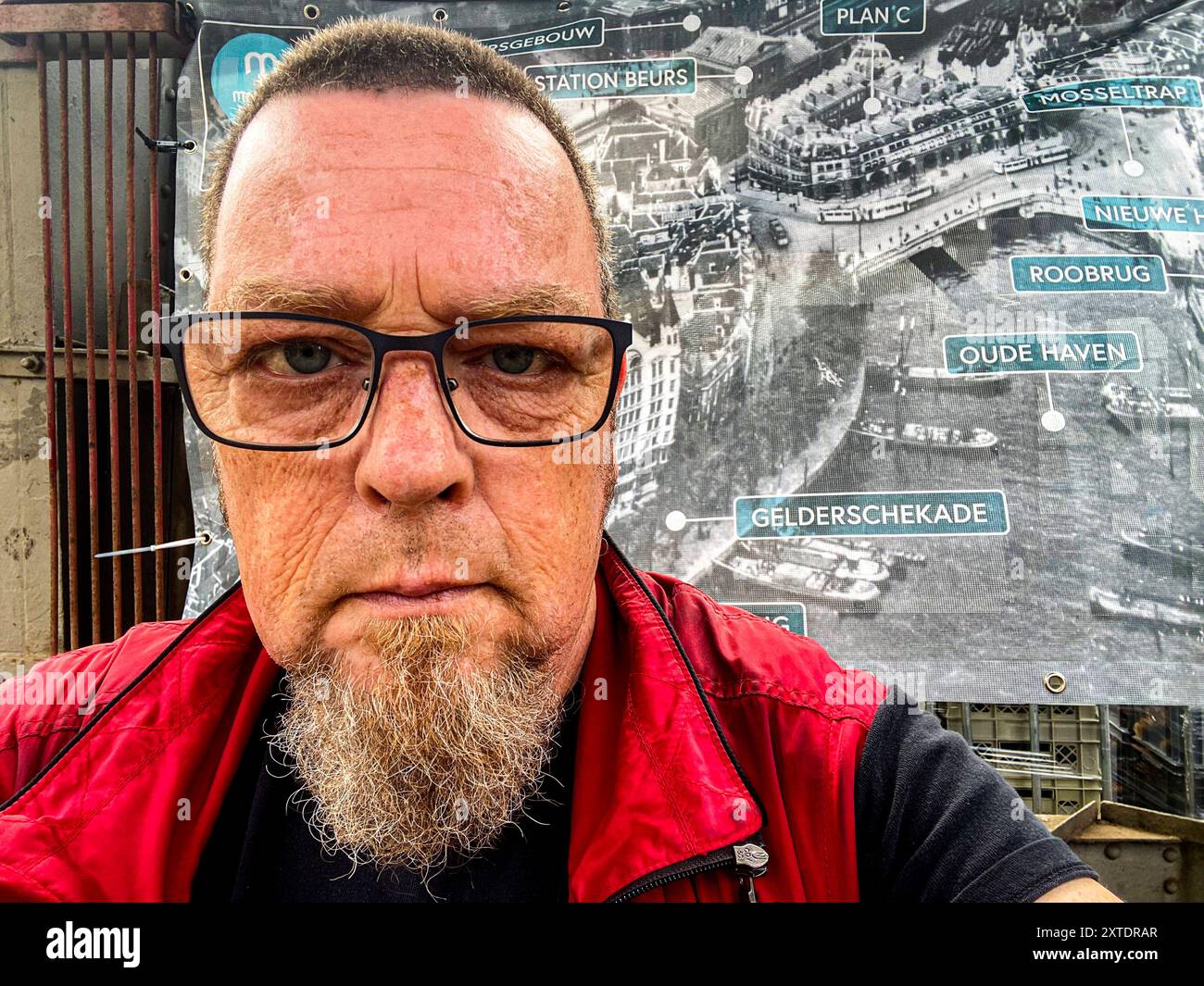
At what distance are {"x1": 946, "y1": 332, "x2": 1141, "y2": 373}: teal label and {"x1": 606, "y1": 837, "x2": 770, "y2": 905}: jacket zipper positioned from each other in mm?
1814

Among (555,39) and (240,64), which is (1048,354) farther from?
(240,64)

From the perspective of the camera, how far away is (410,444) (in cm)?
91

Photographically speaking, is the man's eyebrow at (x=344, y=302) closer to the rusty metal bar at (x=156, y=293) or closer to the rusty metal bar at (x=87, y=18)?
the rusty metal bar at (x=156, y=293)

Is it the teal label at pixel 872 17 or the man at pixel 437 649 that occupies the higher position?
the teal label at pixel 872 17

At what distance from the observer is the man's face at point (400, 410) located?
939mm

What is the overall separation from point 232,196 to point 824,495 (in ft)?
5.91

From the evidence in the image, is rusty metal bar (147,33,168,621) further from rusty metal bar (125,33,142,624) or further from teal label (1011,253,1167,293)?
teal label (1011,253,1167,293)

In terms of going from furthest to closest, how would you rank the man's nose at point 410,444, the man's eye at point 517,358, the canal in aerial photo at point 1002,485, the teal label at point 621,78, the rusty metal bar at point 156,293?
the rusty metal bar at point 156,293 < the teal label at point 621,78 < the canal in aerial photo at point 1002,485 < the man's eye at point 517,358 < the man's nose at point 410,444

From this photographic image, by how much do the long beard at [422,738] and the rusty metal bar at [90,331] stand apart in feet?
6.03

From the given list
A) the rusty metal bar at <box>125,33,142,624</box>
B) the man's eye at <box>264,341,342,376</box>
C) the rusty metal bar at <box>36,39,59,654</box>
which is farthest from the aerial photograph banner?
the man's eye at <box>264,341,342,376</box>

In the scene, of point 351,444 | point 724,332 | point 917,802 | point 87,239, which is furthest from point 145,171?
point 917,802

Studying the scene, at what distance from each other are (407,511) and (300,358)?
0.94ft

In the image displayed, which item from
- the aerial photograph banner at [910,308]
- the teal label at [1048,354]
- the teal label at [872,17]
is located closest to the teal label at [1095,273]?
the aerial photograph banner at [910,308]
